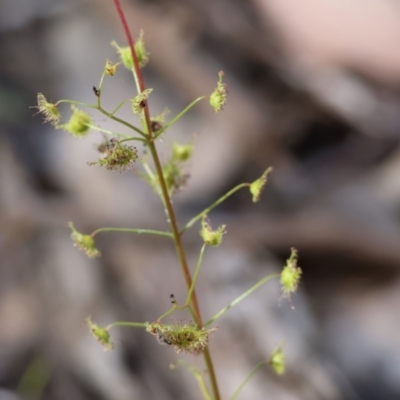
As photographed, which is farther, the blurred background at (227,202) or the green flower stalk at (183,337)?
the blurred background at (227,202)

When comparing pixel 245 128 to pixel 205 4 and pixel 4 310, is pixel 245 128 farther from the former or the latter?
pixel 4 310

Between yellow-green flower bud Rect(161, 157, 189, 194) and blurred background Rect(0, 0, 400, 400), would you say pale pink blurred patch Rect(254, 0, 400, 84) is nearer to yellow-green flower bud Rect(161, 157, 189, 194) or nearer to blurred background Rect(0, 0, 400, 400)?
blurred background Rect(0, 0, 400, 400)

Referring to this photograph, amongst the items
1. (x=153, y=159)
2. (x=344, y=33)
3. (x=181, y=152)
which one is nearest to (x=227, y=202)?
(x=344, y=33)

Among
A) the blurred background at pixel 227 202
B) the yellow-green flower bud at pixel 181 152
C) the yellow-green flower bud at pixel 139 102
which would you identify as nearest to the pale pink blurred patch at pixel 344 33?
the blurred background at pixel 227 202

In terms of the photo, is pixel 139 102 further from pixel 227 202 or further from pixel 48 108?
pixel 227 202

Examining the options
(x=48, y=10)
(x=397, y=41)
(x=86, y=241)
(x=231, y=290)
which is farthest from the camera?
(x=48, y=10)

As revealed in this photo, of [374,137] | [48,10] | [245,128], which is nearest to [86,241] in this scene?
[245,128]

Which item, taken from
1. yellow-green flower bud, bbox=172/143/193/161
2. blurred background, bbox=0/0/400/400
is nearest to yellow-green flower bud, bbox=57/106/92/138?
yellow-green flower bud, bbox=172/143/193/161

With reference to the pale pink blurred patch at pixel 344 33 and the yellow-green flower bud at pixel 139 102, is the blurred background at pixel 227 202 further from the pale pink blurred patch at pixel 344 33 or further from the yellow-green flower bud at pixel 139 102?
the yellow-green flower bud at pixel 139 102

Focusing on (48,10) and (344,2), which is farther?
(48,10)
